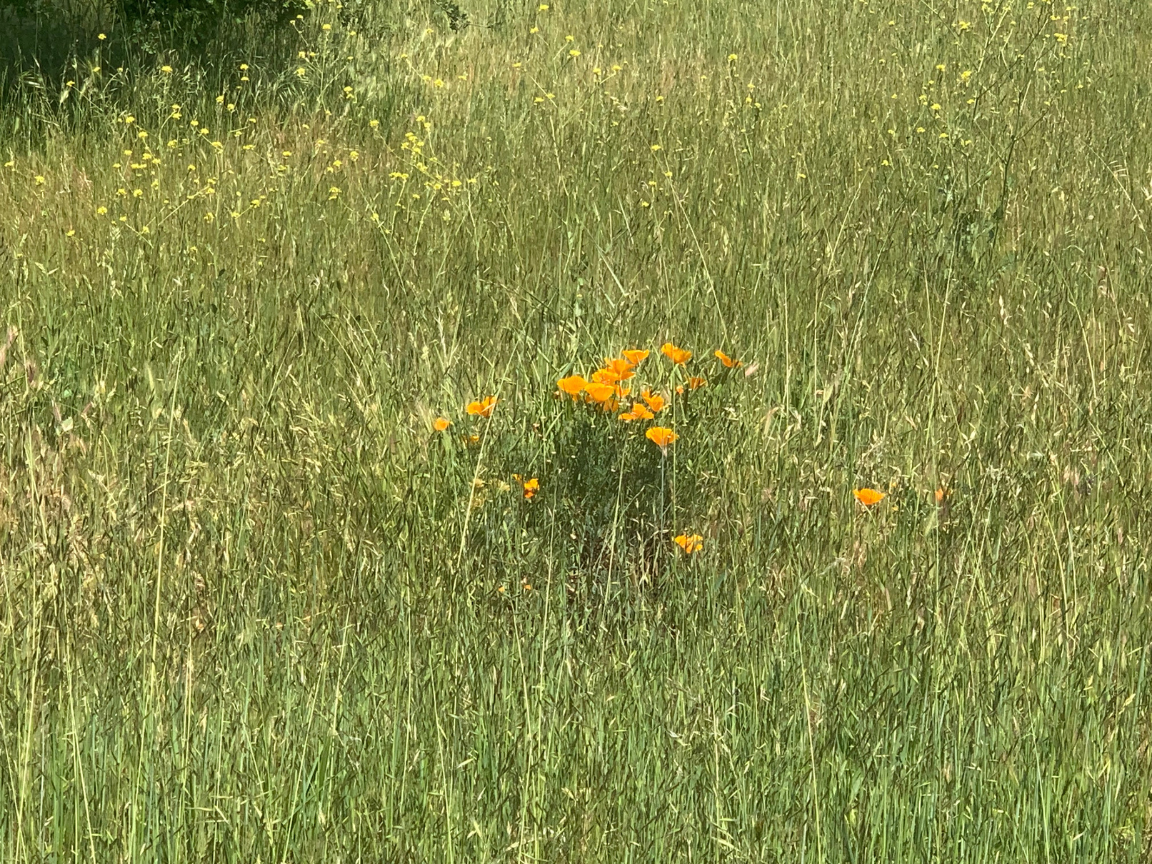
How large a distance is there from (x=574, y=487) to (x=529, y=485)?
153 millimetres

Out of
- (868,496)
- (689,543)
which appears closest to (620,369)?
(689,543)

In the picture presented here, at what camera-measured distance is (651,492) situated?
272 cm

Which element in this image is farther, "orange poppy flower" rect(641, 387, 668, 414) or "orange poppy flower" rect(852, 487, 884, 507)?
"orange poppy flower" rect(641, 387, 668, 414)

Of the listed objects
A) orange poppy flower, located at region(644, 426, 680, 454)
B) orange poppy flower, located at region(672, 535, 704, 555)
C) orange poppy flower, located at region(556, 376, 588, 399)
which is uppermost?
orange poppy flower, located at region(556, 376, 588, 399)

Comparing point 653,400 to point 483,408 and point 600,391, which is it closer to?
point 600,391

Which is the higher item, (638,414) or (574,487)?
(638,414)

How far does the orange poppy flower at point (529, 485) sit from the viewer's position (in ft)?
8.54

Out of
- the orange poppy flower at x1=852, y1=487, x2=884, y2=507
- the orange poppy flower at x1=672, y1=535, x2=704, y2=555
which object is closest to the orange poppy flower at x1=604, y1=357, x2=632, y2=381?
the orange poppy flower at x1=672, y1=535, x2=704, y2=555

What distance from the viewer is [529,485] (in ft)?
8.52

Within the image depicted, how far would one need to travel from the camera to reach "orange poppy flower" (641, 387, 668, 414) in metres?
2.72

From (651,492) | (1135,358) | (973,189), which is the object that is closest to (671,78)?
(973,189)

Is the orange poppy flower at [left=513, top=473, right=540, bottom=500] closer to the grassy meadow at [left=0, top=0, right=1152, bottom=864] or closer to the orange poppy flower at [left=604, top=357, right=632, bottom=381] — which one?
the grassy meadow at [left=0, top=0, right=1152, bottom=864]

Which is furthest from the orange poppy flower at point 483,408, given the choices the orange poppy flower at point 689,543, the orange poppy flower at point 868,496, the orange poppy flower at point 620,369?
the orange poppy flower at point 868,496

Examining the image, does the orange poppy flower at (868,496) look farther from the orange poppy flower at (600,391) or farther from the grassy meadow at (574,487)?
the orange poppy flower at (600,391)
